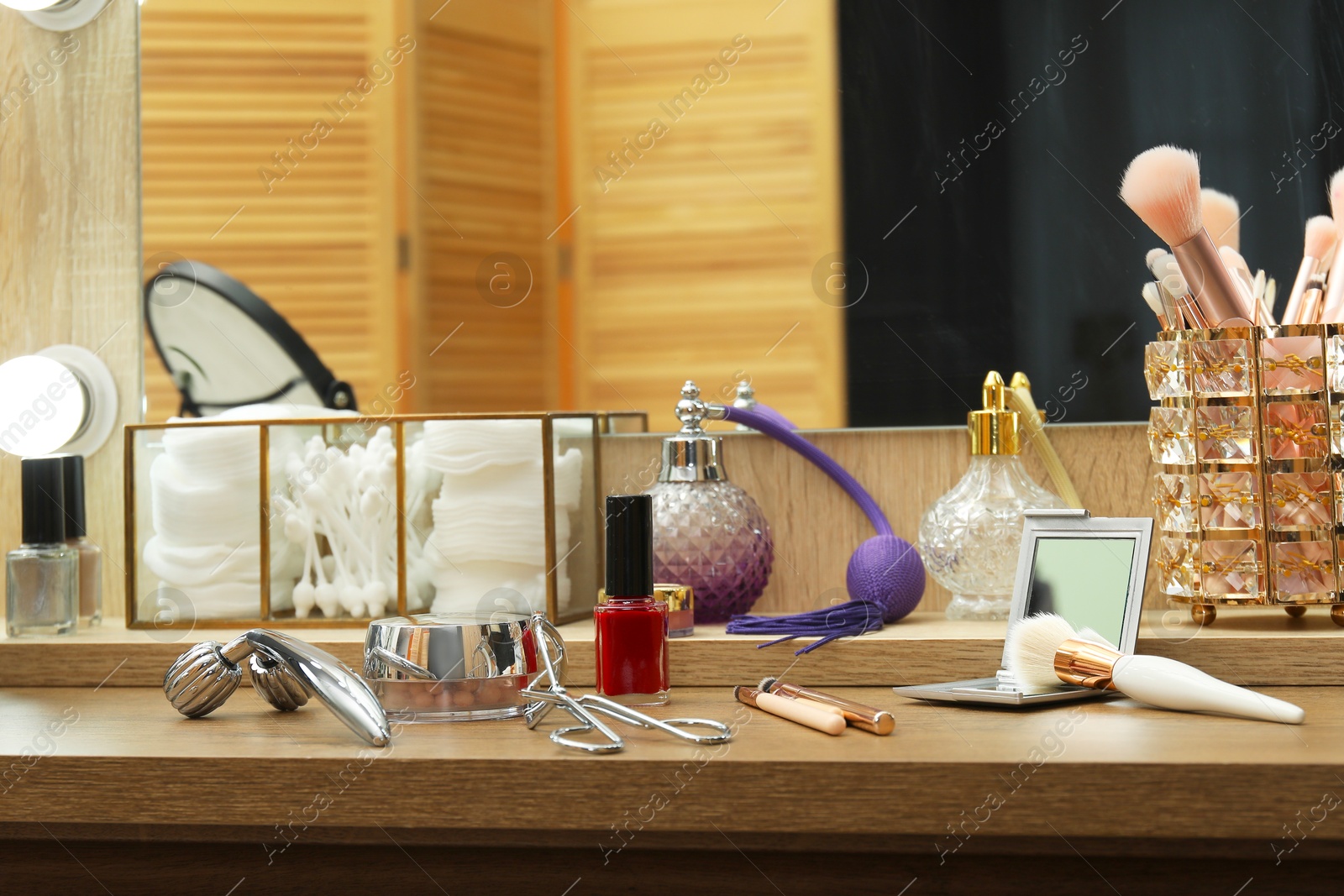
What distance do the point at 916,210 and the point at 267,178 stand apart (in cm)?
54

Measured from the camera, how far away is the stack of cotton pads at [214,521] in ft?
2.79

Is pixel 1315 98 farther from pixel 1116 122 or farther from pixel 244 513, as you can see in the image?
pixel 244 513

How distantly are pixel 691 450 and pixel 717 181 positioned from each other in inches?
9.1

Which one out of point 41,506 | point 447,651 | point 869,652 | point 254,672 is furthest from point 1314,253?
point 41,506

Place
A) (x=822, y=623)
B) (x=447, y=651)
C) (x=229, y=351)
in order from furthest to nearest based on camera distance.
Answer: (x=229, y=351)
(x=822, y=623)
(x=447, y=651)

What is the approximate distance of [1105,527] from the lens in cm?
71

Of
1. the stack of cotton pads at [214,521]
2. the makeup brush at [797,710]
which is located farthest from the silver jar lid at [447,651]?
the stack of cotton pads at [214,521]

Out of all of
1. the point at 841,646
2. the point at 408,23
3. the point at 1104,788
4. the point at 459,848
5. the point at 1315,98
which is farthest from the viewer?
the point at 408,23

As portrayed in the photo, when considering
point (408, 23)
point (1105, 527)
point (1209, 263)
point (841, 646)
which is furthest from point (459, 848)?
point (408, 23)

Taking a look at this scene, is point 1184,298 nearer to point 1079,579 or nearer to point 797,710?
point 1079,579

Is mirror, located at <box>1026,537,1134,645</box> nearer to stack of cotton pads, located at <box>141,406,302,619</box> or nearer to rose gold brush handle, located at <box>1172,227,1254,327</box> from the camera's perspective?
rose gold brush handle, located at <box>1172,227,1254,327</box>

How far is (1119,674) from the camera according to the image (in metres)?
0.61

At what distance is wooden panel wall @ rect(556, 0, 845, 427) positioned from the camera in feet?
2.97

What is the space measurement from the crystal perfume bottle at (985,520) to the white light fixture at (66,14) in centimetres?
80
